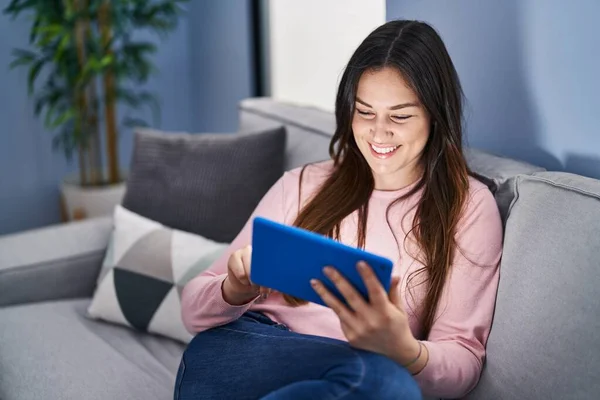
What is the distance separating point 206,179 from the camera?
6.17 ft

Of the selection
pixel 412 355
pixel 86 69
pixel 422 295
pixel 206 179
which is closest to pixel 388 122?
pixel 422 295

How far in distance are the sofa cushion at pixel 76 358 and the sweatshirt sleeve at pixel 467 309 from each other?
551 mm

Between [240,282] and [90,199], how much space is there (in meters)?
1.96

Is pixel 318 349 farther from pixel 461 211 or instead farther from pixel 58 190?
pixel 58 190

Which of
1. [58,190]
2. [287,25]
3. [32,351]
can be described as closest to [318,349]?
[32,351]

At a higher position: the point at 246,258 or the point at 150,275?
the point at 246,258

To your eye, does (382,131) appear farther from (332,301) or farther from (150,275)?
(150,275)

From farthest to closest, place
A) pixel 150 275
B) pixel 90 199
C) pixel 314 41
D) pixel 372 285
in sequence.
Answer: pixel 90 199
pixel 314 41
pixel 150 275
pixel 372 285

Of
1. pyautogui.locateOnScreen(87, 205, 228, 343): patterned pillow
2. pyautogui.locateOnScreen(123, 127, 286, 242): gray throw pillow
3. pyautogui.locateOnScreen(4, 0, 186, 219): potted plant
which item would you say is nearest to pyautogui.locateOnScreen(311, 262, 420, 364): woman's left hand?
pyautogui.locateOnScreen(87, 205, 228, 343): patterned pillow

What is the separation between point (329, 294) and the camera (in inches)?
40.6

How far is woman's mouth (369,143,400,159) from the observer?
130 centimetres

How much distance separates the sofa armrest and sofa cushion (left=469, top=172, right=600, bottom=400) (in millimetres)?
1099

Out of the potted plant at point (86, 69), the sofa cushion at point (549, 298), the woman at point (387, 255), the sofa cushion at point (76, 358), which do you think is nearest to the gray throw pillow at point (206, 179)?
the sofa cushion at point (76, 358)

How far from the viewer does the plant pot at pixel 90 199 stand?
3047 mm
